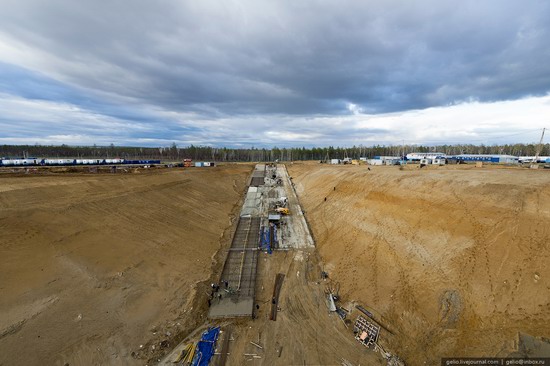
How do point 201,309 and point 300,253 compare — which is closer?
point 201,309

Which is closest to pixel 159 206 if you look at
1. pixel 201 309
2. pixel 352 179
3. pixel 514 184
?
pixel 201 309

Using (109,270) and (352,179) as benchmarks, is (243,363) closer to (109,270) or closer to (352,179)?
(109,270)

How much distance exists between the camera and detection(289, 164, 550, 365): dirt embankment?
1565cm

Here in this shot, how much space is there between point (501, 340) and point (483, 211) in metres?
12.6

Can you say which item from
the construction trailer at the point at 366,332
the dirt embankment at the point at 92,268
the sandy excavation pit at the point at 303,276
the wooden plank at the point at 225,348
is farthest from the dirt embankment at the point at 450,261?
the dirt embankment at the point at 92,268

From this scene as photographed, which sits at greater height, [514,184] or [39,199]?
[514,184]

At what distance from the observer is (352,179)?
153 ft

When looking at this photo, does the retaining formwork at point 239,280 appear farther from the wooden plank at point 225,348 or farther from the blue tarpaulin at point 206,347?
the blue tarpaulin at point 206,347

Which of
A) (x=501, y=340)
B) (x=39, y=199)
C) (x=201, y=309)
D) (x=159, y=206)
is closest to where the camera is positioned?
(x=501, y=340)

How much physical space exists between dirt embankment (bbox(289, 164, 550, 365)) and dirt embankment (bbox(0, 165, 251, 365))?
15339 mm

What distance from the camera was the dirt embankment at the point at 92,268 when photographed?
15672 mm

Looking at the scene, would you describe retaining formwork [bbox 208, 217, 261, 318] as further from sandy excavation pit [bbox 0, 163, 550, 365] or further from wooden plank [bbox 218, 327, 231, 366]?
wooden plank [bbox 218, 327, 231, 366]

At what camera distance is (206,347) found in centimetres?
1611

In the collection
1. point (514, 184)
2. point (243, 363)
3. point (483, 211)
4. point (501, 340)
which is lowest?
point (243, 363)
